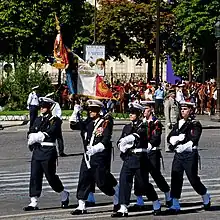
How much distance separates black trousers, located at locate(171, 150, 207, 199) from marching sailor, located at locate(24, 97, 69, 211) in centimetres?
175

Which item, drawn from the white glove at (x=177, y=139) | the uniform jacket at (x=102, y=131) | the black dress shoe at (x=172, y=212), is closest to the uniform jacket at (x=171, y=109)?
the white glove at (x=177, y=139)

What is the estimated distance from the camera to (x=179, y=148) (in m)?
13.3

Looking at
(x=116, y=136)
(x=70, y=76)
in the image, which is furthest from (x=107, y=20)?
(x=70, y=76)

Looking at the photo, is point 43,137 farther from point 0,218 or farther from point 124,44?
point 124,44

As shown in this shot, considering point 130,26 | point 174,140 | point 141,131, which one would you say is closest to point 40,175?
point 141,131

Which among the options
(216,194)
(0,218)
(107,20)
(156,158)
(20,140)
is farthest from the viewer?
(107,20)

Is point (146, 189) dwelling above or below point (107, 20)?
below

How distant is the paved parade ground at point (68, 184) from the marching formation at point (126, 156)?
26 cm

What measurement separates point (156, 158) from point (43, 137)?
1.82 m

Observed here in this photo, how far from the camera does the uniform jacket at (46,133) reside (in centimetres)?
1359

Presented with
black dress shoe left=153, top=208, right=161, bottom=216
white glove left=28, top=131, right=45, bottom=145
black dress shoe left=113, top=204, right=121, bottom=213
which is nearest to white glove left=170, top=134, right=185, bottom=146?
black dress shoe left=153, top=208, right=161, bottom=216

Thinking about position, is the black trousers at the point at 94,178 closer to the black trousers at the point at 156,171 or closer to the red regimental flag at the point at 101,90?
the black trousers at the point at 156,171

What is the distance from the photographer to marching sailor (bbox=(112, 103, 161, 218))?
1305cm

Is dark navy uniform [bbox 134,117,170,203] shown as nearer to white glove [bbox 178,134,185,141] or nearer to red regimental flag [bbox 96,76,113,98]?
white glove [bbox 178,134,185,141]
